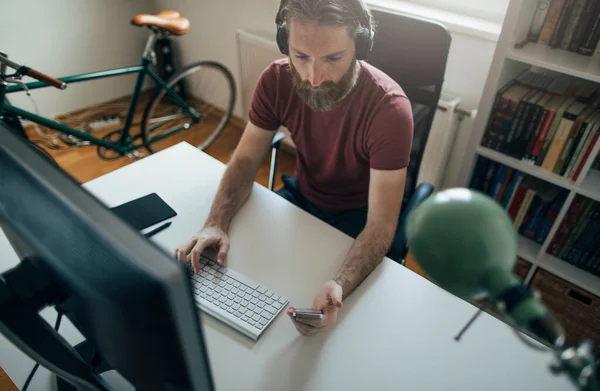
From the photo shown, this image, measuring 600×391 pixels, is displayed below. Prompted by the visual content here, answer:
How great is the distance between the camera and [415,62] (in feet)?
3.95

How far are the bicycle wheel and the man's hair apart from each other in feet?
5.28

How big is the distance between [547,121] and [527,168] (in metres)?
0.18

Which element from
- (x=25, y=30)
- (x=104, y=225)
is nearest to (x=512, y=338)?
(x=104, y=225)

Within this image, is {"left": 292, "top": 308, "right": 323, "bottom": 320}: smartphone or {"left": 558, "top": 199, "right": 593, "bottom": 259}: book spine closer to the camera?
{"left": 292, "top": 308, "right": 323, "bottom": 320}: smartphone

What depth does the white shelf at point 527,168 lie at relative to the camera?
1407 mm

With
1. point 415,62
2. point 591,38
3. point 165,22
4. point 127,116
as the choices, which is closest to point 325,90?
point 415,62

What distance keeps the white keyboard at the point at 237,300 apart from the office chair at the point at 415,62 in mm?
435

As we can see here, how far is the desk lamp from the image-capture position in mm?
314

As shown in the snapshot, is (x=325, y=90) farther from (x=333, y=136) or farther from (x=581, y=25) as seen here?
(x=581, y=25)

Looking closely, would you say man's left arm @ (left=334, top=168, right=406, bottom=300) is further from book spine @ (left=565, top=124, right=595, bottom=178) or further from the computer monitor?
book spine @ (left=565, top=124, right=595, bottom=178)

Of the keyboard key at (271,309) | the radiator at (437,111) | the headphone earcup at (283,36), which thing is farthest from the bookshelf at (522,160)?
the keyboard key at (271,309)

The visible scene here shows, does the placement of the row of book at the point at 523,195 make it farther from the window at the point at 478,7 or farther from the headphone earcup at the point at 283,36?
the headphone earcup at the point at 283,36

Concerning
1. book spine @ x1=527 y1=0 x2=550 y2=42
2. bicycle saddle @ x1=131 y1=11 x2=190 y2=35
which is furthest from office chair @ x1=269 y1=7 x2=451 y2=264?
bicycle saddle @ x1=131 y1=11 x2=190 y2=35

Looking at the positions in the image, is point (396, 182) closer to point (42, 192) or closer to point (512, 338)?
point (512, 338)
